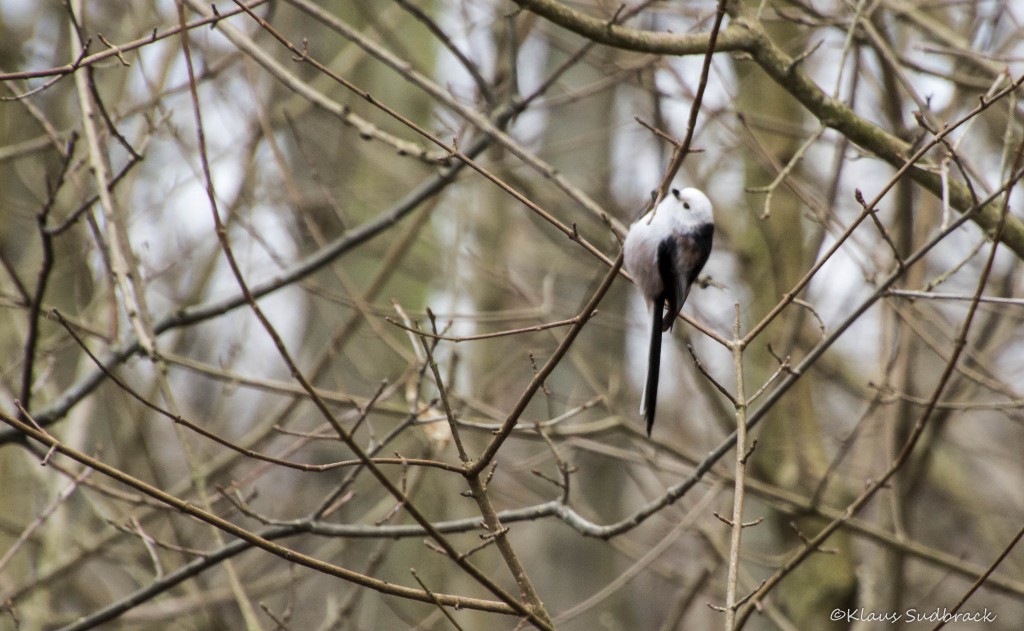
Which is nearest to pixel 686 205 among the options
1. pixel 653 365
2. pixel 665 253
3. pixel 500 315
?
pixel 665 253

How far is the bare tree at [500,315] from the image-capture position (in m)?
2.18

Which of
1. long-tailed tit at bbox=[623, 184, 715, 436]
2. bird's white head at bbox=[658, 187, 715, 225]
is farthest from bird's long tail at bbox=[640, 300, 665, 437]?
bird's white head at bbox=[658, 187, 715, 225]

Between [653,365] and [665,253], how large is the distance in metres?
0.25

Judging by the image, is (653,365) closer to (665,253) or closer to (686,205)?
(665,253)

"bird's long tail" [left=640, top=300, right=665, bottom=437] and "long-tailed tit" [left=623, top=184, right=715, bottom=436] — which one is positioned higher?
"long-tailed tit" [left=623, top=184, right=715, bottom=436]

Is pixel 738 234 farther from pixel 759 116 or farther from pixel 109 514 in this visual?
pixel 109 514

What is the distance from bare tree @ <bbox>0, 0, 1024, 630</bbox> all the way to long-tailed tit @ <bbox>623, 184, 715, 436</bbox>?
0.44 ft

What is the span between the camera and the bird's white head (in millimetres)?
2037

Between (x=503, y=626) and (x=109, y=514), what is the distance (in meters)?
3.40

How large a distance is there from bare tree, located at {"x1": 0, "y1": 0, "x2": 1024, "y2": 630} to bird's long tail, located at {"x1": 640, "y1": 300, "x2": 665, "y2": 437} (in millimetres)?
148

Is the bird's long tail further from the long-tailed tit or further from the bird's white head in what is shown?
the bird's white head

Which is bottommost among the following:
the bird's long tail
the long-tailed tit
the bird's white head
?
the bird's long tail

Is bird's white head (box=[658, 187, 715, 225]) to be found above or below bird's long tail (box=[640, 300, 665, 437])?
above

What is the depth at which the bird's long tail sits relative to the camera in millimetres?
Answer: 1995
